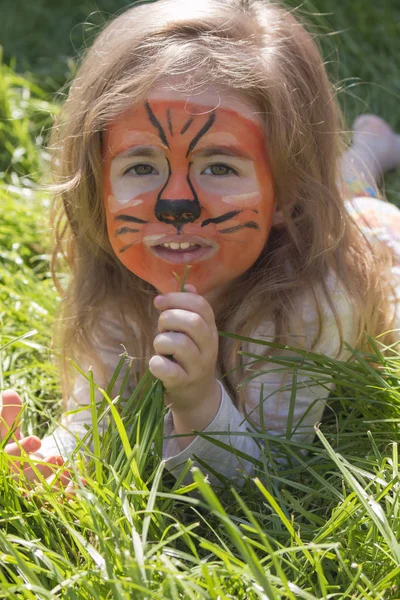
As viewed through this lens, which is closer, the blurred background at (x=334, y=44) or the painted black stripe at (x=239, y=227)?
the painted black stripe at (x=239, y=227)

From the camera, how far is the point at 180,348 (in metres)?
1.37

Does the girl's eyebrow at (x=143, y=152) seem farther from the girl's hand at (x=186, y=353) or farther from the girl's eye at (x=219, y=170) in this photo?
the girl's hand at (x=186, y=353)

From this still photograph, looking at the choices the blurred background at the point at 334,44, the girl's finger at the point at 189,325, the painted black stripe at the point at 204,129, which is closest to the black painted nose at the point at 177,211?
the painted black stripe at the point at 204,129

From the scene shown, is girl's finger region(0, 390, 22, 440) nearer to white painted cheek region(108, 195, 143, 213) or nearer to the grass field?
the grass field

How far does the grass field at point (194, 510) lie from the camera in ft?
3.52

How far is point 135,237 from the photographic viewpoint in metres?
1.59

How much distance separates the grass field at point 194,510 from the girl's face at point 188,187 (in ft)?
0.86

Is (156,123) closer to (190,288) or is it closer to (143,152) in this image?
(143,152)

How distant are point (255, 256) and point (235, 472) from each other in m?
0.43

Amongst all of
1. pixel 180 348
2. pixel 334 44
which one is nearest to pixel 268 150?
pixel 180 348

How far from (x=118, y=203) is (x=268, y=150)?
314mm

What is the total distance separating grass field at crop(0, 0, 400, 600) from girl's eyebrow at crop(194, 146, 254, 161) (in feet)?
1.37

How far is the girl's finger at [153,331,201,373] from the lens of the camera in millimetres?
1371

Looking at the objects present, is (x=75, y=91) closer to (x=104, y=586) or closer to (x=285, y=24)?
(x=285, y=24)
